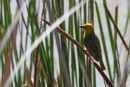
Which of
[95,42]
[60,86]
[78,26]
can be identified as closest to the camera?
[60,86]

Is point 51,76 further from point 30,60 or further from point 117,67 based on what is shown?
point 117,67

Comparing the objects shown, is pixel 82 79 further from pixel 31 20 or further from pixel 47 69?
pixel 31 20

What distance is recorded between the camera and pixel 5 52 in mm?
1071

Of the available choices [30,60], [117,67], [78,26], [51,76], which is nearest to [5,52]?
[30,60]

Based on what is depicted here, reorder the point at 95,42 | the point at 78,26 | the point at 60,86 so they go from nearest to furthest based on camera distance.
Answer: the point at 60,86 < the point at 78,26 < the point at 95,42

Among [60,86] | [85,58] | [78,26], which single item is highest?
[78,26]

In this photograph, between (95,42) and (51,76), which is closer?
(51,76)

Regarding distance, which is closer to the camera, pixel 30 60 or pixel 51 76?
pixel 51 76

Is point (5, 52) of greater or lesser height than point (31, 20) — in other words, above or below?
below

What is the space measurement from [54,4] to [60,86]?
410mm

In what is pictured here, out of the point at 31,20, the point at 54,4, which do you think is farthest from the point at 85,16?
the point at 31,20

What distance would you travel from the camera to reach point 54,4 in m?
1.13

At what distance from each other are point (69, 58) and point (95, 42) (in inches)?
34.2

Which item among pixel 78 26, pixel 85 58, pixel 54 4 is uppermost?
pixel 54 4
